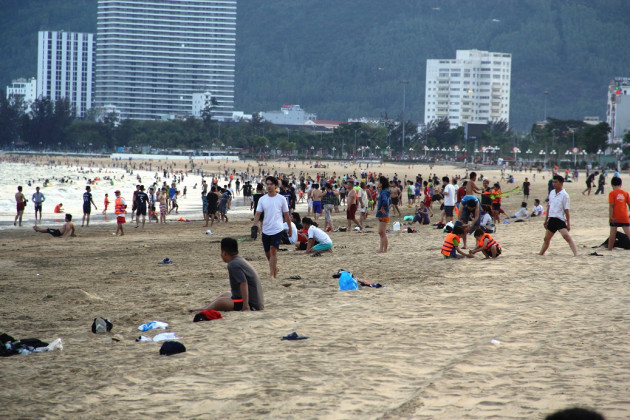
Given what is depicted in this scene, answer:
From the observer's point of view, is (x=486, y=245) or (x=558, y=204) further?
(x=486, y=245)

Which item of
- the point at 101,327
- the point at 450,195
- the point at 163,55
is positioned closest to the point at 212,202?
the point at 450,195

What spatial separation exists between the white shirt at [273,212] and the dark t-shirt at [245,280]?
1800mm

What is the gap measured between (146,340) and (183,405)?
1.88 metres

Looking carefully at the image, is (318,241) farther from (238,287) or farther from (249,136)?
(249,136)

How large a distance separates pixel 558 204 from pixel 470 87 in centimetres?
17798

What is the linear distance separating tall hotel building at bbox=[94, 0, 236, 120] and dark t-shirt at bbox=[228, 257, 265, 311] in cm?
17906

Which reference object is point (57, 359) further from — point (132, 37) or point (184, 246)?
point (132, 37)

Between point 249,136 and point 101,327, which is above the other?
point 249,136

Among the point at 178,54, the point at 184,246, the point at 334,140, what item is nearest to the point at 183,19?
the point at 178,54

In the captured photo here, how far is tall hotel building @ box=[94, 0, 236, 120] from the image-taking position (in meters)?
183

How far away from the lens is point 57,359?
5.91 metres

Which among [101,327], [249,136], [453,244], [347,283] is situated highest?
[249,136]

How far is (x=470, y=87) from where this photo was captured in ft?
599

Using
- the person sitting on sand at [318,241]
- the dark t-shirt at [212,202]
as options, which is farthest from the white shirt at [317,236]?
the dark t-shirt at [212,202]
